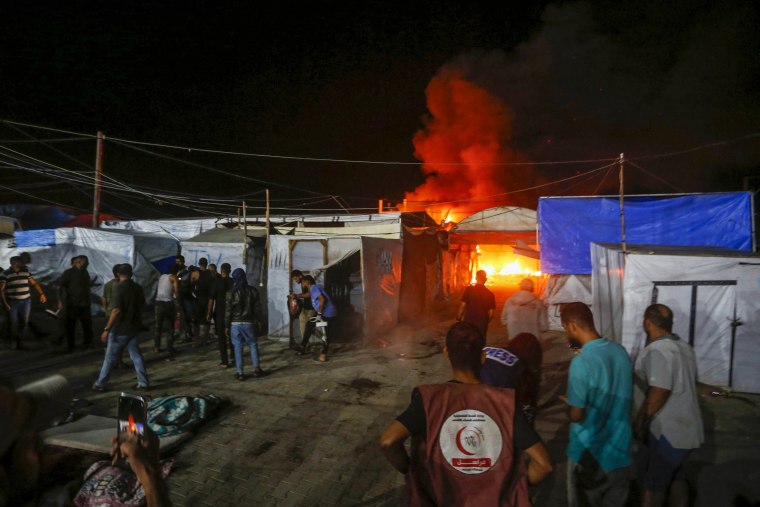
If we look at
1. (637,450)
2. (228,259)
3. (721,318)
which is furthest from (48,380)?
(228,259)

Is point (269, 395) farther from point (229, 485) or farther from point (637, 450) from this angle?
point (637, 450)

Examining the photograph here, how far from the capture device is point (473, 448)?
1.89 meters

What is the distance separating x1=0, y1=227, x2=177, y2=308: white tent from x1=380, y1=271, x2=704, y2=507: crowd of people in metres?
13.4

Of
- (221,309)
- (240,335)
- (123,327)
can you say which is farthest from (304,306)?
(123,327)

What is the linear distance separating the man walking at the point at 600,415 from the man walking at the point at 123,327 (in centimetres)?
628

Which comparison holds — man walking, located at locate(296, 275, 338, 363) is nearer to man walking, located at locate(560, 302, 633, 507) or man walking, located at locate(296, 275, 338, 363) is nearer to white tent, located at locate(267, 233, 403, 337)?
white tent, located at locate(267, 233, 403, 337)

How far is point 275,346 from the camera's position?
10039mm

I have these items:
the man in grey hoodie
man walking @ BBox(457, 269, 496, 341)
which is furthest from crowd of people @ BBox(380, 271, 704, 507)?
man walking @ BBox(457, 269, 496, 341)

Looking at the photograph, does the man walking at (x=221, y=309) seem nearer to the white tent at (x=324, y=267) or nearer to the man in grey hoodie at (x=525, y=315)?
the white tent at (x=324, y=267)

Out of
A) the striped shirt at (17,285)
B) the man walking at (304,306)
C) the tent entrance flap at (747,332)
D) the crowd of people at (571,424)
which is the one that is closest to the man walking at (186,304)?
the man walking at (304,306)

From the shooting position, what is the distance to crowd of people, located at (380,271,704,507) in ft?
6.22

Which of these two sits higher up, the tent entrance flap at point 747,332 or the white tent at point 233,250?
the white tent at point 233,250

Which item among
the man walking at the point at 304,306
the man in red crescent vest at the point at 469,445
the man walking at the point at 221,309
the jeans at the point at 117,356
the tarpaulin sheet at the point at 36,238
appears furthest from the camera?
the tarpaulin sheet at the point at 36,238

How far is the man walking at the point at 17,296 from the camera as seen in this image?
29.2 ft
